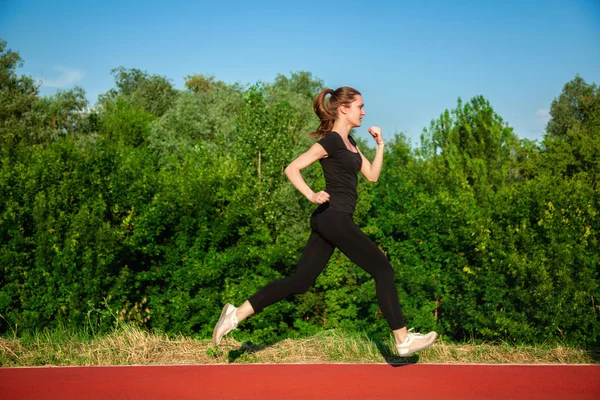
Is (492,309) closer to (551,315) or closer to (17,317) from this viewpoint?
(551,315)

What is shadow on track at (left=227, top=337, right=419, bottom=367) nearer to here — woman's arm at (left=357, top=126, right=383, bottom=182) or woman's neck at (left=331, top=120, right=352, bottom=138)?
woman's arm at (left=357, top=126, right=383, bottom=182)

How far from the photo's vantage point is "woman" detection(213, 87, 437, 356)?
482 centimetres

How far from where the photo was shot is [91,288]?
10.4 metres

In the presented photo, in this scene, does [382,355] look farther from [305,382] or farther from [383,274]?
[383,274]

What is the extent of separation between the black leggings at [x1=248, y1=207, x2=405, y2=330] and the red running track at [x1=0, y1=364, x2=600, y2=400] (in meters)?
0.60

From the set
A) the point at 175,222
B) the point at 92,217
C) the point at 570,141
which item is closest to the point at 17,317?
the point at 92,217

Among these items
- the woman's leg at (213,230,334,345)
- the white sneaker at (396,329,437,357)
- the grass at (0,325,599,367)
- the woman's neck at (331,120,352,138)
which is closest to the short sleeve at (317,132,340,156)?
the woman's neck at (331,120,352,138)

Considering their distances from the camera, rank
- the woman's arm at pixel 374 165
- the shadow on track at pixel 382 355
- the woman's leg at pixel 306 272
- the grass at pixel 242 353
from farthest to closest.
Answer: the grass at pixel 242 353 → the shadow on track at pixel 382 355 → the woman's arm at pixel 374 165 → the woman's leg at pixel 306 272

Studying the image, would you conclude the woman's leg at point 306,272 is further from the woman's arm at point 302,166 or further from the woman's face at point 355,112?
the woman's face at point 355,112

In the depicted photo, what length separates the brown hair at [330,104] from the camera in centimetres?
522

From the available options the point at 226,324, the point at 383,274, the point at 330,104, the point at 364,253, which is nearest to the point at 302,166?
the point at 330,104

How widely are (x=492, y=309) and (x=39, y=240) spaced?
8039 millimetres

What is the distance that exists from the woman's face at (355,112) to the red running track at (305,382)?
2190 millimetres

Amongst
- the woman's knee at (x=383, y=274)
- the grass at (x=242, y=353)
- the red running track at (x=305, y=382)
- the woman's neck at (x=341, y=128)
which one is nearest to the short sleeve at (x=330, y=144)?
the woman's neck at (x=341, y=128)
